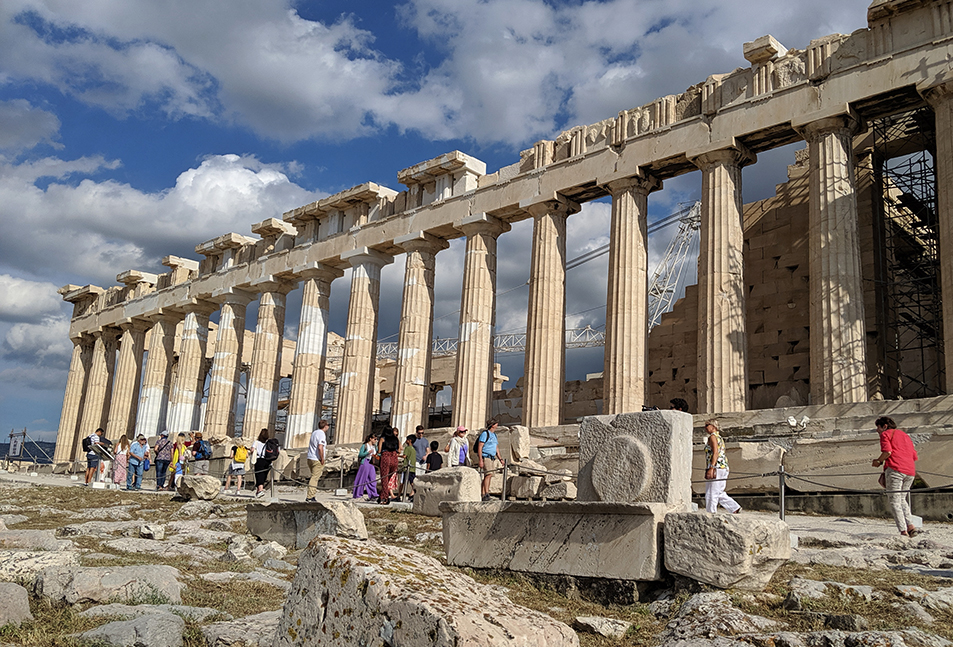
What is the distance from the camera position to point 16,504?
16297 millimetres

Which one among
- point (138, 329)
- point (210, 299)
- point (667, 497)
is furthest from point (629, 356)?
point (138, 329)

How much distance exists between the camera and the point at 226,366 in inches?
1359

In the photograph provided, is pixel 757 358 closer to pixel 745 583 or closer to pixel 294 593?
pixel 745 583

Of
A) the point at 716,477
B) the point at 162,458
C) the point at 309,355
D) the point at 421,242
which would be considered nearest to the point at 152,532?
the point at 716,477

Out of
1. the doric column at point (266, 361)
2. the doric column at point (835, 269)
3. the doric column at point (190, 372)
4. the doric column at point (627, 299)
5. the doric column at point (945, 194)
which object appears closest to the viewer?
the doric column at point (945, 194)

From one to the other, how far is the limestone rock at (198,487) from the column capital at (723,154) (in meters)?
13.7

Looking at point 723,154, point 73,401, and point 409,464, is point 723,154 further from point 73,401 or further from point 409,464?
point 73,401

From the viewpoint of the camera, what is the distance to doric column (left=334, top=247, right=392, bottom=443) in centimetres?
2822

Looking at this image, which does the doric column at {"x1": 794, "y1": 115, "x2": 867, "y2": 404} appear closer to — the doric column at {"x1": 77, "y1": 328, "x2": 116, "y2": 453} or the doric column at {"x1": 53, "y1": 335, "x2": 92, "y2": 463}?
the doric column at {"x1": 77, "y1": 328, "x2": 116, "y2": 453}

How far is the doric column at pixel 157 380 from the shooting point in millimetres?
37281

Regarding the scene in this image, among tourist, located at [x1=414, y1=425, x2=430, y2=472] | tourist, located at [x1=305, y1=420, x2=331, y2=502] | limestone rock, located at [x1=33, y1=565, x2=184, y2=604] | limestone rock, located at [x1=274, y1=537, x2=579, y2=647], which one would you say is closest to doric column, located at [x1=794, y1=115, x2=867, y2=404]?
tourist, located at [x1=414, y1=425, x2=430, y2=472]

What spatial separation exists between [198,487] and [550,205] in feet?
41.6

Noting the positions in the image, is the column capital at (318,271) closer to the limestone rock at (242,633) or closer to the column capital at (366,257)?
the column capital at (366,257)

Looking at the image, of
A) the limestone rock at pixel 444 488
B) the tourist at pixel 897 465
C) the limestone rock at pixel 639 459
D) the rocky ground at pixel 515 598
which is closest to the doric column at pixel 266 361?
the limestone rock at pixel 444 488
